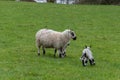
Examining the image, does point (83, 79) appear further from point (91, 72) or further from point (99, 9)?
point (99, 9)

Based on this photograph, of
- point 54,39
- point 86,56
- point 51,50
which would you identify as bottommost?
point 51,50

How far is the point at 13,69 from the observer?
14.8m

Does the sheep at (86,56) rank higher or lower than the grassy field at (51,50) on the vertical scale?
higher

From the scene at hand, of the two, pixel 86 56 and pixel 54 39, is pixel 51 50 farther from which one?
pixel 86 56

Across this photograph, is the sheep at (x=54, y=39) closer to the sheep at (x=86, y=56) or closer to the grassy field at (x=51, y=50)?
the grassy field at (x=51, y=50)

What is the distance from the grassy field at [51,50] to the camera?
1446 cm

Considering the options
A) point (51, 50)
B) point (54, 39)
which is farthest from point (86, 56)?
point (51, 50)

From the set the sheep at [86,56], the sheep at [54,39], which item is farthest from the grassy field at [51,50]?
the sheep at [54,39]

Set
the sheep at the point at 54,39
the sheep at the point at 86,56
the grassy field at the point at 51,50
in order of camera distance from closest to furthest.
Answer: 1. the grassy field at the point at 51,50
2. the sheep at the point at 86,56
3. the sheep at the point at 54,39

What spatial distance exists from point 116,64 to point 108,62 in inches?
26.3

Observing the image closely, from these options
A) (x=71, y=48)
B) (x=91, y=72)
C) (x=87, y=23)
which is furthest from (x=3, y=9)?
(x=91, y=72)

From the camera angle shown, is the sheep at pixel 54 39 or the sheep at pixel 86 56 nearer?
the sheep at pixel 86 56

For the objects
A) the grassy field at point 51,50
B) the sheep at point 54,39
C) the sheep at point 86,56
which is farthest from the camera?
the sheep at point 54,39

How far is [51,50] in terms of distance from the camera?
799 inches
